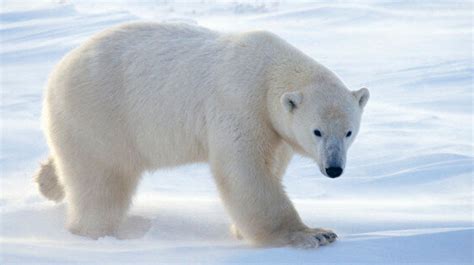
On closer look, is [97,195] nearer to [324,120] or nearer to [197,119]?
[197,119]

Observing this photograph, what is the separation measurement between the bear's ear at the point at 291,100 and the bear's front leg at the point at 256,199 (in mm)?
318

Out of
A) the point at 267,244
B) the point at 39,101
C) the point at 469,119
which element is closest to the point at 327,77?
the point at 267,244

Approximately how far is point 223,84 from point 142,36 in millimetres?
793

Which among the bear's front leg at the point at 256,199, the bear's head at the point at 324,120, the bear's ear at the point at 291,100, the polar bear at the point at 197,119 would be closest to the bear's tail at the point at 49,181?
the polar bear at the point at 197,119

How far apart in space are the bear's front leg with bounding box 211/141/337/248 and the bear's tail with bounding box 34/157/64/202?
166 centimetres

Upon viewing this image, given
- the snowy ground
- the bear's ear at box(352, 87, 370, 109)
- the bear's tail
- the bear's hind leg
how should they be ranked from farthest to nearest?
the bear's tail < the bear's hind leg < the bear's ear at box(352, 87, 370, 109) < the snowy ground

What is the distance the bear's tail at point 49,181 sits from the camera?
6.21 meters

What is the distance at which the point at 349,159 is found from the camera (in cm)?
780

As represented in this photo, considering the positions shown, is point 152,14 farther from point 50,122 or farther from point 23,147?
point 50,122

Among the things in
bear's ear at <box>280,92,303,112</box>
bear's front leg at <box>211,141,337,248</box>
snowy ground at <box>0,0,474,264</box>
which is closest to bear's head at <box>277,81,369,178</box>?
bear's ear at <box>280,92,303,112</box>

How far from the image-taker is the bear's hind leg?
223 inches

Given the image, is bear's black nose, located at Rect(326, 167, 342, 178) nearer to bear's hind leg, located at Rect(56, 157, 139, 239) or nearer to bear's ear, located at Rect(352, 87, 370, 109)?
bear's ear, located at Rect(352, 87, 370, 109)

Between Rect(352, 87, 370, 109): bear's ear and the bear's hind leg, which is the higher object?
Rect(352, 87, 370, 109): bear's ear

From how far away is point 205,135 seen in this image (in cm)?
529
